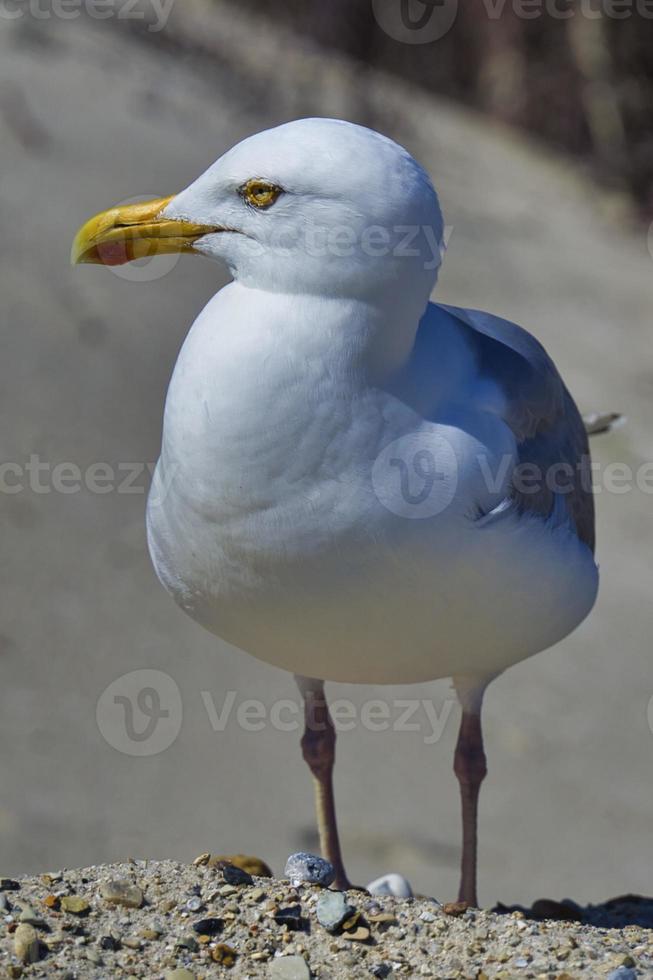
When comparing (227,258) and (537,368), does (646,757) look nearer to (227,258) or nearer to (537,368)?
(537,368)

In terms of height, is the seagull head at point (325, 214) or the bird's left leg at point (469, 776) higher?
the seagull head at point (325, 214)

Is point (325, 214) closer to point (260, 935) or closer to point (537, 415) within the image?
point (537, 415)

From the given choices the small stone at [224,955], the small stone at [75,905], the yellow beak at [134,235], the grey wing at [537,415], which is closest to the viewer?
the small stone at [224,955]

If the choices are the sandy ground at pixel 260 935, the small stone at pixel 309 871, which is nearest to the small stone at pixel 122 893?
the sandy ground at pixel 260 935

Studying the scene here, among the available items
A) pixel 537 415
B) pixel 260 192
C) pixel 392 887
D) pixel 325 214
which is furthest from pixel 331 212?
pixel 392 887

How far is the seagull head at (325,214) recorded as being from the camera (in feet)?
11.0

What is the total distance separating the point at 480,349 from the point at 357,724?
13.5ft

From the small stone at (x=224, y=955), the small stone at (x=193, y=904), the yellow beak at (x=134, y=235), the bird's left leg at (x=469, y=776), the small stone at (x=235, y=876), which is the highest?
the yellow beak at (x=134, y=235)

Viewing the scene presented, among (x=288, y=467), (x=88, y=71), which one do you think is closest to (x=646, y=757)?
(x=288, y=467)

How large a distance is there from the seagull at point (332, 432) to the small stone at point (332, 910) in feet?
2.05

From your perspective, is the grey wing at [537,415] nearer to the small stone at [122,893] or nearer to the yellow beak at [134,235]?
the yellow beak at [134,235]

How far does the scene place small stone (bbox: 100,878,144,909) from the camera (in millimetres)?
3267

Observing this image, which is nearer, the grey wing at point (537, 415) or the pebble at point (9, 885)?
the pebble at point (9, 885)

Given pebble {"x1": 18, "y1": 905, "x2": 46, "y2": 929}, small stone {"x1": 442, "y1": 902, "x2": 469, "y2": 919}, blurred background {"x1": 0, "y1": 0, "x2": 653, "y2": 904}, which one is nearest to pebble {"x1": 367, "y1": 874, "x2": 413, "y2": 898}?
small stone {"x1": 442, "y1": 902, "x2": 469, "y2": 919}
